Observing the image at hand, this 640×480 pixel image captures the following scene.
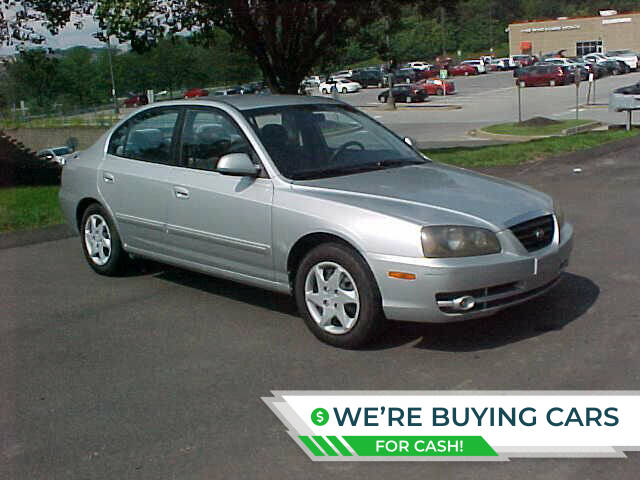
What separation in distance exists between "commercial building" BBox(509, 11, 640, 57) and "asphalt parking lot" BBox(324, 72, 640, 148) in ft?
81.2

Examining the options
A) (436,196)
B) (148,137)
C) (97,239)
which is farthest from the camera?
(97,239)

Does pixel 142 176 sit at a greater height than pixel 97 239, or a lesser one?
greater

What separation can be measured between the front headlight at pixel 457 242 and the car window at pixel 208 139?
1.70 metres

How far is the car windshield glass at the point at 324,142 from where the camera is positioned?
20.6ft

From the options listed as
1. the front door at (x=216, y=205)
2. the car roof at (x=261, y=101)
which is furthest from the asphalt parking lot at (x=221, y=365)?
the car roof at (x=261, y=101)

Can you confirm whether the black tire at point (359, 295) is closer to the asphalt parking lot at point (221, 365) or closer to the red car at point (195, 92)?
the asphalt parking lot at point (221, 365)

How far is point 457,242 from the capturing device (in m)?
5.28

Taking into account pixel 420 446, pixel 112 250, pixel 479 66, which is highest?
pixel 479 66

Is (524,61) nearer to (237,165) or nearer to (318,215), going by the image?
(237,165)

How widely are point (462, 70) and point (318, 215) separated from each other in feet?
251

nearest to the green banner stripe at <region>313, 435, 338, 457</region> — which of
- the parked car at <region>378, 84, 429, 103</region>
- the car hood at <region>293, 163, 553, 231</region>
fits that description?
the car hood at <region>293, 163, 553, 231</region>

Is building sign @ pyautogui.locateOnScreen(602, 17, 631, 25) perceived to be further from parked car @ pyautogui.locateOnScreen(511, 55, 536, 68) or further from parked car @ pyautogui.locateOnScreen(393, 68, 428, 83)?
parked car @ pyautogui.locateOnScreen(393, 68, 428, 83)

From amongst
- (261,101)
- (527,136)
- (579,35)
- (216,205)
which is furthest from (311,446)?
(579,35)

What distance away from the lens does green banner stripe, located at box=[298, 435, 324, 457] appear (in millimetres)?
4141
